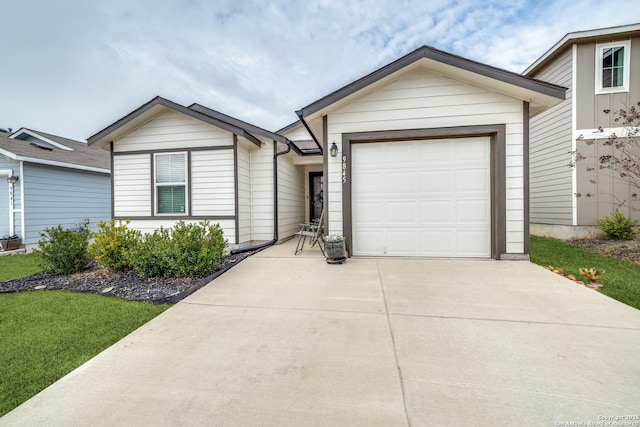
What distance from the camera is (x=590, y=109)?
7.14 m

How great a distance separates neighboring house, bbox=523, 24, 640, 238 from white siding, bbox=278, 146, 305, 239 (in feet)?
25.8

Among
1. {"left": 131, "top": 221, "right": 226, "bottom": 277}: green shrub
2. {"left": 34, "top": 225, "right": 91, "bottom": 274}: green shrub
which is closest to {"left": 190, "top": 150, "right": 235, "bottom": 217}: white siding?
{"left": 131, "top": 221, "right": 226, "bottom": 277}: green shrub

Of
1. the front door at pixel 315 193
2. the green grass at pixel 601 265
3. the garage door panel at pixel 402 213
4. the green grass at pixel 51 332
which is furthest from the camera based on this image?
the front door at pixel 315 193

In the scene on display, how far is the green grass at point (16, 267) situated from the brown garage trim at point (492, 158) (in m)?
6.08

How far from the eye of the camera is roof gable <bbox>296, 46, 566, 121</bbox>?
13.9 feet

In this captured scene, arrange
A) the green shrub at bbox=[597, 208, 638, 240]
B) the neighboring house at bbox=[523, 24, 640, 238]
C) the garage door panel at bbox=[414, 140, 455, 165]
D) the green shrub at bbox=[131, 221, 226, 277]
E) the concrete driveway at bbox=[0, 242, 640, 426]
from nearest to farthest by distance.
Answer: the concrete driveway at bbox=[0, 242, 640, 426]
the green shrub at bbox=[131, 221, 226, 277]
the garage door panel at bbox=[414, 140, 455, 165]
the green shrub at bbox=[597, 208, 638, 240]
the neighboring house at bbox=[523, 24, 640, 238]

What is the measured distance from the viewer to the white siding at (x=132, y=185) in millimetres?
6453

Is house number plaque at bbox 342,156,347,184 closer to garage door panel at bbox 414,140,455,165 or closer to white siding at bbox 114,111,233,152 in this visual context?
garage door panel at bbox 414,140,455,165

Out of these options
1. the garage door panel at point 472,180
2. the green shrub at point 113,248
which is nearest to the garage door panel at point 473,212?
the garage door panel at point 472,180

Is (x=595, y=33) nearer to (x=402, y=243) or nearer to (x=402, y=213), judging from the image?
(x=402, y=213)

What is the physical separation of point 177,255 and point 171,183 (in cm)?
318

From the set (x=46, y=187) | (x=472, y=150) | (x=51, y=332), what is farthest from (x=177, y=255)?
(x=46, y=187)

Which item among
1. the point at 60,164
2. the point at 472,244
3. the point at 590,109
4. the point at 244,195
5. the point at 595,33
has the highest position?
the point at 595,33

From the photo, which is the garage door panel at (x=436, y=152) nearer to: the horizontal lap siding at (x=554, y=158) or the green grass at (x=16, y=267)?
the horizontal lap siding at (x=554, y=158)
